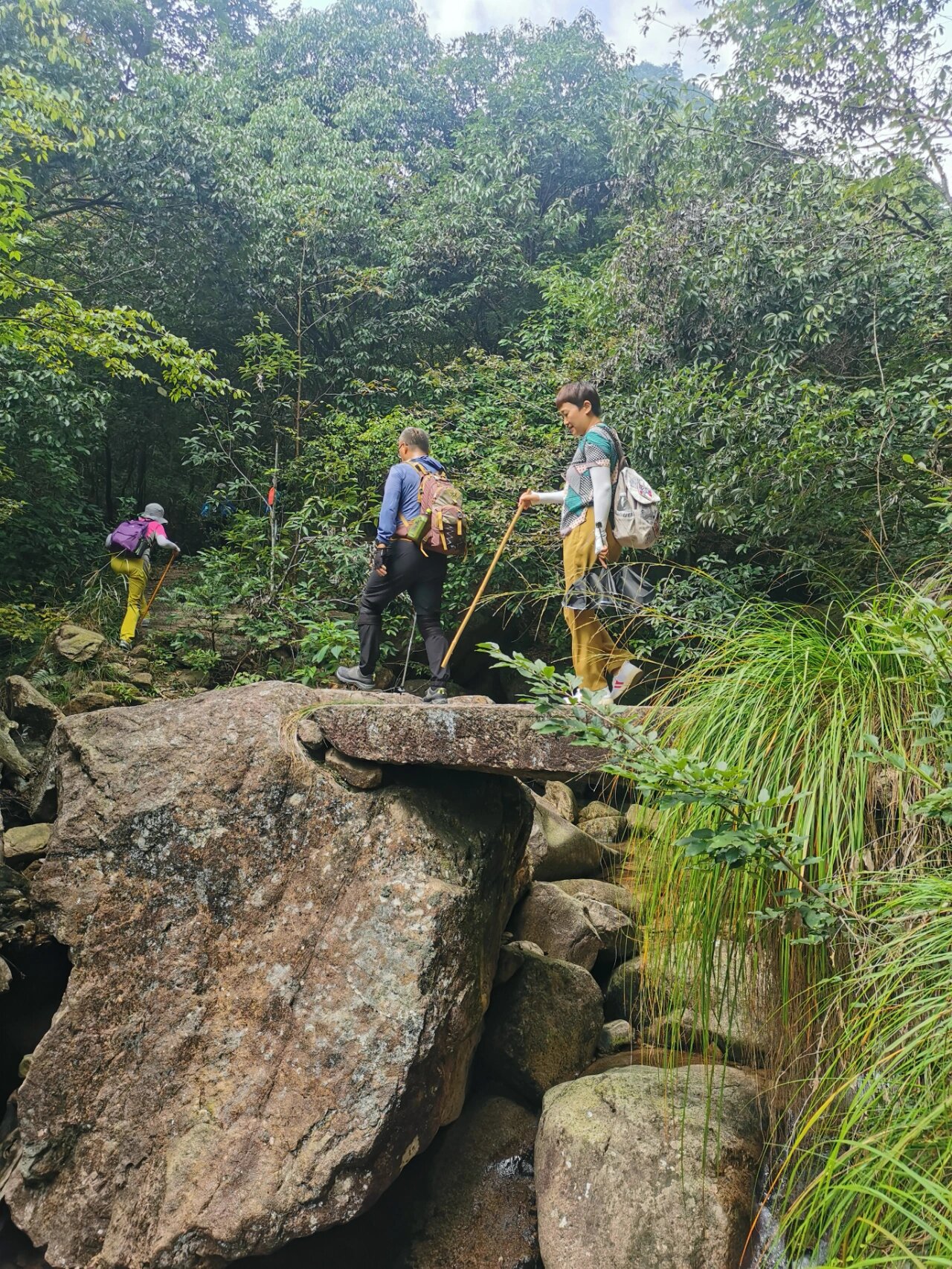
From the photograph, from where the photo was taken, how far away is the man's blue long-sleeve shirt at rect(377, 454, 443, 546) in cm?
517

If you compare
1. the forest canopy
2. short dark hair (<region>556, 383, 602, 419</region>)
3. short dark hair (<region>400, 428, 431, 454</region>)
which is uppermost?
the forest canopy

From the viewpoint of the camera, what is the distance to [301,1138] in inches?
124

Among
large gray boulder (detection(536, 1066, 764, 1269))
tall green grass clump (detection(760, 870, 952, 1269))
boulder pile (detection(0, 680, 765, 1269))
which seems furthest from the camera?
boulder pile (detection(0, 680, 765, 1269))

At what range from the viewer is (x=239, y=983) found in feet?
11.3

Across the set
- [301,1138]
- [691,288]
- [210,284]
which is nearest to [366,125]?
[210,284]

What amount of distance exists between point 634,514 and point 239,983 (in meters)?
2.82

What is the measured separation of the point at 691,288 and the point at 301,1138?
8.42 meters

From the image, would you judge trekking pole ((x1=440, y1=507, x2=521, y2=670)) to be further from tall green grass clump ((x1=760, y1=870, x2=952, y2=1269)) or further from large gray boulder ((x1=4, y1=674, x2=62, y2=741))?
large gray boulder ((x1=4, y1=674, x2=62, y2=741))

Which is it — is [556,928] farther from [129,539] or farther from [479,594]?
[129,539]

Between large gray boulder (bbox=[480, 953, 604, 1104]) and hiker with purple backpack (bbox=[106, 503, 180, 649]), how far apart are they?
646 cm

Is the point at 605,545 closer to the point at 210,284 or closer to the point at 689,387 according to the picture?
the point at 689,387

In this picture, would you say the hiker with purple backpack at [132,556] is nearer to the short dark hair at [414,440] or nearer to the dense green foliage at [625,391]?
the dense green foliage at [625,391]

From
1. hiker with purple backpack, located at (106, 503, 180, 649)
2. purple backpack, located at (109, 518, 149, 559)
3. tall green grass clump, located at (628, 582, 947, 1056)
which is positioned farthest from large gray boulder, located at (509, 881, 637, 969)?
purple backpack, located at (109, 518, 149, 559)

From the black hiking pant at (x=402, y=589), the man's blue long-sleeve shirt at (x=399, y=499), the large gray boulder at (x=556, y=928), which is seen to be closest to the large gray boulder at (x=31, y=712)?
the black hiking pant at (x=402, y=589)
